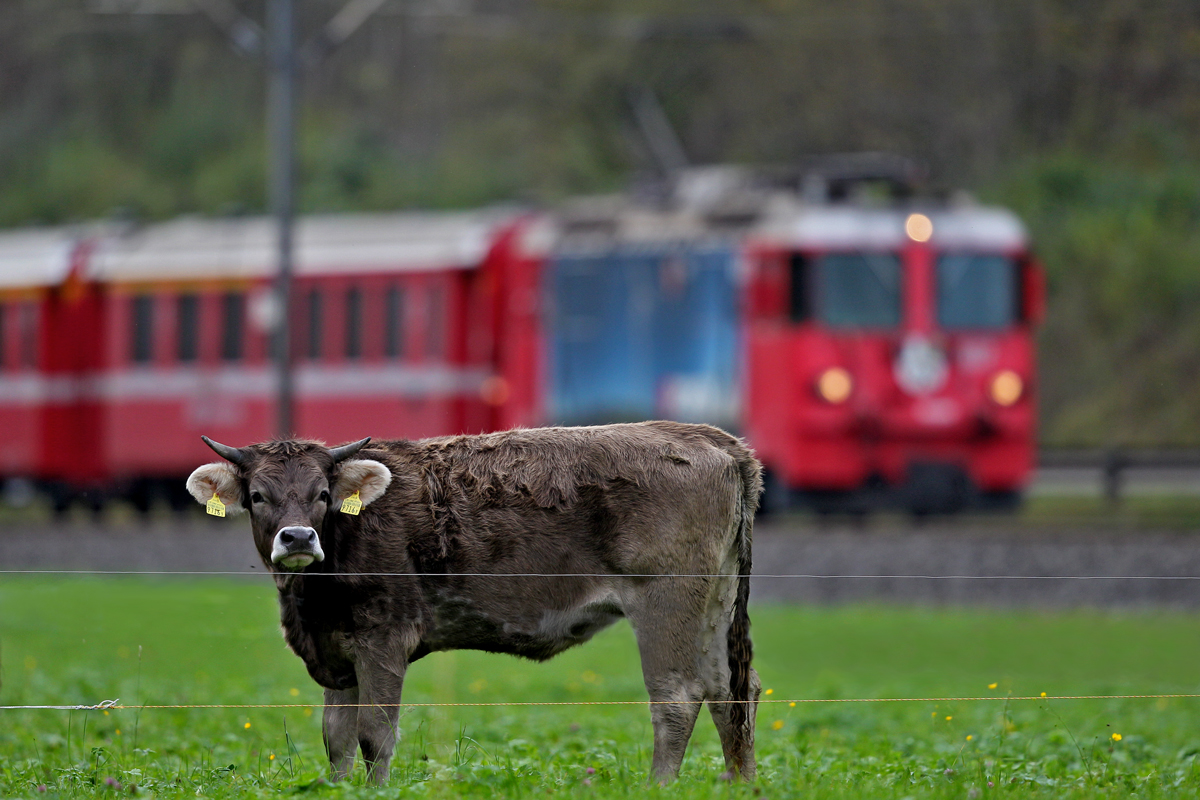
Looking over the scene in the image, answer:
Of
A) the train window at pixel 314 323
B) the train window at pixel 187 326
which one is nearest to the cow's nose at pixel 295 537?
the train window at pixel 314 323

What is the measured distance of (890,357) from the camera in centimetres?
2158

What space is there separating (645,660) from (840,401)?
47.7ft

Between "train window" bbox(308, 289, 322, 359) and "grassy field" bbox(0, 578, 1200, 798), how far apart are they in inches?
366

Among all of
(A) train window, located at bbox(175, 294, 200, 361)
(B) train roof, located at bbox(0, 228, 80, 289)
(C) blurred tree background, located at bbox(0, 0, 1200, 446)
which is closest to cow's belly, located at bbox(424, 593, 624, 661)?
(A) train window, located at bbox(175, 294, 200, 361)

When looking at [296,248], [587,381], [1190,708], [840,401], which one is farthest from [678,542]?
[296,248]

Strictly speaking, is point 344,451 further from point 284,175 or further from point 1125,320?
point 1125,320

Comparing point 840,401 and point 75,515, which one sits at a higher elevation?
point 840,401

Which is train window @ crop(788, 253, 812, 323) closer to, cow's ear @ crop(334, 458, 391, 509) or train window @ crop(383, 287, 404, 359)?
train window @ crop(383, 287, 404, 359)

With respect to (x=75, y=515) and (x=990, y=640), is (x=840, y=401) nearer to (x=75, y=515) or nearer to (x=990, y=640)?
(x=990, y=640)

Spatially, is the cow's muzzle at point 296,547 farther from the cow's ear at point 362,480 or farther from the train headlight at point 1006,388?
the train headlight at point 1006,388

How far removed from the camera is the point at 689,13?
51.1 metres

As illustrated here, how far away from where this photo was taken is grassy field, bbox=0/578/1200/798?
Result: 686 cm

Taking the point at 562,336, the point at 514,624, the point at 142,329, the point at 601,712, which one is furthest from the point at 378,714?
the point at 142,329

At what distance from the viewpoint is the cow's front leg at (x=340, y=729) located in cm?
703
